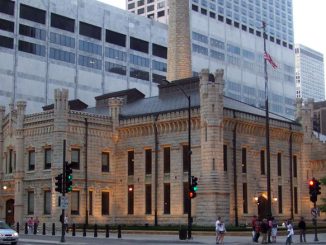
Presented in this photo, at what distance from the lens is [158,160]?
216 ft

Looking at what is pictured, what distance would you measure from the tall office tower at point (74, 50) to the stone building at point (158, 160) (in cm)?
3640

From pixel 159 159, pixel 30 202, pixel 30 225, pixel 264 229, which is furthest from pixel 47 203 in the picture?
pixel 264 229

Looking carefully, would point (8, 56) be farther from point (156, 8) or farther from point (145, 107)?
point (156, 8)

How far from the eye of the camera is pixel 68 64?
11681cm

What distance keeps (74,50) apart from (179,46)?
149 ft

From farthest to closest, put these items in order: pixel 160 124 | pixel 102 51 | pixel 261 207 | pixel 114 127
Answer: pixel 102 51 → pixel 114 127 → pixel 261 207 → pixel 160 124

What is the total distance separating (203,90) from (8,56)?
54.4 m

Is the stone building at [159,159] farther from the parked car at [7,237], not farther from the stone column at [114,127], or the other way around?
the parked car at [7,237]

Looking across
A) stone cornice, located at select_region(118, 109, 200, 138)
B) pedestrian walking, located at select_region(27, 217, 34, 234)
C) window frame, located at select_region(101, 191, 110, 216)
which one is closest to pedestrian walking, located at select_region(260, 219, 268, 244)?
stone cornice, located at select_region(118, 109, 200, 138)

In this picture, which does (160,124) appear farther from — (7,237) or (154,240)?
(7,237)

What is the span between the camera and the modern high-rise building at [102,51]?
108 meters

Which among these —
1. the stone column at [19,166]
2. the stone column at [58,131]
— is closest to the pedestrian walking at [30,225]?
the stone column at [19,166]

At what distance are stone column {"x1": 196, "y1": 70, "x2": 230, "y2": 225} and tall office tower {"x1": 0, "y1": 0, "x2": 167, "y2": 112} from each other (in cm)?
5351

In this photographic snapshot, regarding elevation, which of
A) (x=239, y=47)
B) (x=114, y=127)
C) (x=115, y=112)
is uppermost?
(x=239, y=47)
